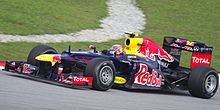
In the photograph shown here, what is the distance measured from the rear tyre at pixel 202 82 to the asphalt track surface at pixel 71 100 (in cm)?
32

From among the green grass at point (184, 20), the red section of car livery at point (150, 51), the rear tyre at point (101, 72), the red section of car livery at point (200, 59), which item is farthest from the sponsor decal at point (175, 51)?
the green grass at point (184, 20)

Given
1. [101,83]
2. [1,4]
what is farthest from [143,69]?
[1,4]

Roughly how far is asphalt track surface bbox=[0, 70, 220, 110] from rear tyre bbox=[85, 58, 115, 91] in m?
0.18

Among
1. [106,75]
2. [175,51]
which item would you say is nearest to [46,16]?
[175,51]

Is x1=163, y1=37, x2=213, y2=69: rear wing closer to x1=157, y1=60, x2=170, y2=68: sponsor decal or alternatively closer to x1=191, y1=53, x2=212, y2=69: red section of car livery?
x1=191, y1=53, x2=212, y2=69: red section of car livery

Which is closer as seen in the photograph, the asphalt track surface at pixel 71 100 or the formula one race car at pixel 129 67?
the asphalt track surface at pixel 71 100

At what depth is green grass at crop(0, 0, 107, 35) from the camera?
2244 centimetres

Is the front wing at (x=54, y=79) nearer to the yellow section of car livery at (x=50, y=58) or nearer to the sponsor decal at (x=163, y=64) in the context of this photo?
the yellow section of car livery at (x=50, y=58)

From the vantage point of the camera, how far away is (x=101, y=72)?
1155 cm

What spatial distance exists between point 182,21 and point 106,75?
19992 millimetres

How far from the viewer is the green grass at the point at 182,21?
26088 mm

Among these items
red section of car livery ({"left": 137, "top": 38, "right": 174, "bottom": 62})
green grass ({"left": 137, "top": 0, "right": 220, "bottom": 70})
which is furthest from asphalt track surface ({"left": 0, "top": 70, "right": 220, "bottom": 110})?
green grass ({"left": 137, "top": 0, "right": 220, "bottom": 70})

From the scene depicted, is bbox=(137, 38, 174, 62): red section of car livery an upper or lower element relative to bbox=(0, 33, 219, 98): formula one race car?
upper

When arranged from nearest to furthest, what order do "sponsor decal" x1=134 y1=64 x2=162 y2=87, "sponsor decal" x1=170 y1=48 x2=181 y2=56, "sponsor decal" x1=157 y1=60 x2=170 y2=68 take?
1. "sponsor decal" x1=134 y1=64 x2=162 y2=87
2. "sponsor decal" x1=157 y1=60 x2=170 y2=68
3. "sponsor decal" x1=170 y1=48 x2=181 y2=56
